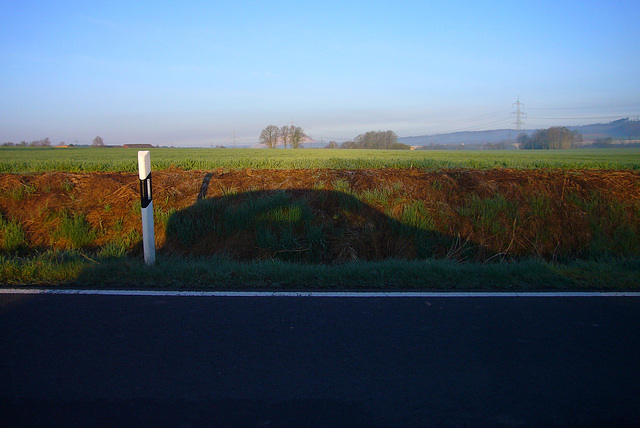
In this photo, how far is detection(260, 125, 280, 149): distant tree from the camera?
61356 mm

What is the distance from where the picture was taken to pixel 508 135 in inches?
2982

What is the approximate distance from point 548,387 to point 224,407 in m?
2.09

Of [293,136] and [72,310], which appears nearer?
[72,310]

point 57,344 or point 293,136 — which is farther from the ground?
point 293,136

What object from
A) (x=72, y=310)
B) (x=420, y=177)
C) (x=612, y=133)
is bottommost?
(x=72, y=310)

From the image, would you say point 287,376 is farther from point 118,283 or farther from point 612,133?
point 612,133

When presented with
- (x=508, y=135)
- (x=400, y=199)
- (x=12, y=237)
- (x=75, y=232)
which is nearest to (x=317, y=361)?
(x=400, y=199)

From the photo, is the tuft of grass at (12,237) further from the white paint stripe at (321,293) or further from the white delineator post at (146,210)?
the white delineator post at (146,210)

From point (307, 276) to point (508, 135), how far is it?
78.3m

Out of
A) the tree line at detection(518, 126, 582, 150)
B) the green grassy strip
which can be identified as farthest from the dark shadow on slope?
the tree line at detection(518, 126, 582, 150)

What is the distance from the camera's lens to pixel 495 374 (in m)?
3.16

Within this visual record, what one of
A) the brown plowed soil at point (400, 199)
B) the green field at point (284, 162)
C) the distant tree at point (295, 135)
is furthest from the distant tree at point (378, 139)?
the brown plowed soil at point (400, 199)

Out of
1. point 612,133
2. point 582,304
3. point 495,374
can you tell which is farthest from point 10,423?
point 612,133

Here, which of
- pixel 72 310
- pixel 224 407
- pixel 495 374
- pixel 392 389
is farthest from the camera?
pixel 72 310
